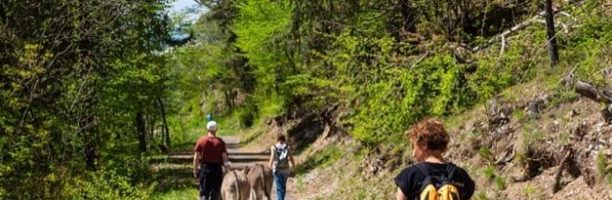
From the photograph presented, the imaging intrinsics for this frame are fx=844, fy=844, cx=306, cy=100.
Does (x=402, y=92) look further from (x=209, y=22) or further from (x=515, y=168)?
(x=209, y=22)

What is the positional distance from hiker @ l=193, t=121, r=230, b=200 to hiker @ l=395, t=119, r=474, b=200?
8.00 m

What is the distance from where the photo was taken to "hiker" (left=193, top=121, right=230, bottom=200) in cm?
1331

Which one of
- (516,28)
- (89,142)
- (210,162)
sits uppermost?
(516,28)

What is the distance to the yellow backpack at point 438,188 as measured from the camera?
522 centimetres

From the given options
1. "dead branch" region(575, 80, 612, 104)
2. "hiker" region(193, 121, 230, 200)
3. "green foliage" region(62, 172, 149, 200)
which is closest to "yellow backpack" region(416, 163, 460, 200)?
"dead branch" region(575, 80, 612, 104)

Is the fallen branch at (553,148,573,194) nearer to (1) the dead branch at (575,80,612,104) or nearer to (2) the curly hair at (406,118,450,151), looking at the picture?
(1) the dead branch at (575,80,612,104)

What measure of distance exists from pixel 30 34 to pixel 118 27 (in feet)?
10.8

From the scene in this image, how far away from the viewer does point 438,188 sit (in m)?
5.24

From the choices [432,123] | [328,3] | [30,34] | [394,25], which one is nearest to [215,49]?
[328,3]

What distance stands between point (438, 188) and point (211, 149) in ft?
27.8

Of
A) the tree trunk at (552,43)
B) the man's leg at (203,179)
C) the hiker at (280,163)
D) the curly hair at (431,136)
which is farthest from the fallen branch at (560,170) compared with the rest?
the curly hair at (431,136)

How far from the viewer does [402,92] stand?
1734 cm

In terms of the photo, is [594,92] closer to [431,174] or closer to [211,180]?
[211,180]

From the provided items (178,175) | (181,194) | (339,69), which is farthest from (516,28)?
(178,175)
